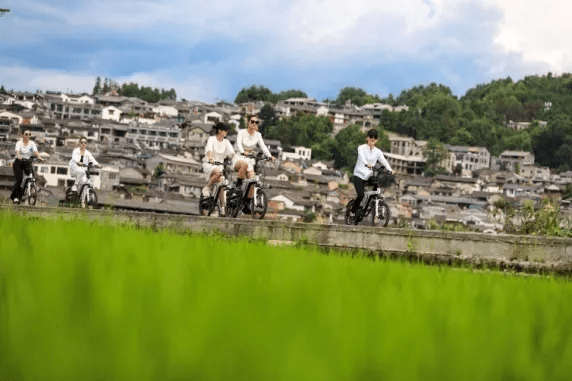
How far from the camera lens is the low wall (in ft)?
25.4

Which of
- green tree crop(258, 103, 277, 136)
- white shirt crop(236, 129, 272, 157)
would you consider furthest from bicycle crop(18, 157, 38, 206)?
green tree crop(258, 103, 277, 136)

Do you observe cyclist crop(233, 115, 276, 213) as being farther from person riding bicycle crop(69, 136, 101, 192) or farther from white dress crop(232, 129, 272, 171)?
person riding bicycle crop(69, 136, 101, 192)

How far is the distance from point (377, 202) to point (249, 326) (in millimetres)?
9841

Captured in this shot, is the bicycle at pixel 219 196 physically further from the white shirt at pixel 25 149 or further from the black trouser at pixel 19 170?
the black trouser at pixel 19 170

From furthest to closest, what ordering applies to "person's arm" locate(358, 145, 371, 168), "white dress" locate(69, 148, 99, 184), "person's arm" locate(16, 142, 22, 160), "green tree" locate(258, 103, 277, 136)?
"green tree" locate(258, 103, 277, 136) → "white dress" locate(69, 148, 99, 184) → "person's arm" locate(16, 142, 22, 160) → "person's arm" locate(358, 145, 371, 168)

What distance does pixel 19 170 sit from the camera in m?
A: 14.4

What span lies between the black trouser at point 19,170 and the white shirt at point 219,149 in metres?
4.50

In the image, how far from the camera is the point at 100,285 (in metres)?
1.96

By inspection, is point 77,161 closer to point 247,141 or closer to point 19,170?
point 19,170

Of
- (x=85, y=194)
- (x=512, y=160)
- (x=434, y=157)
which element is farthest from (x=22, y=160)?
(x=512, y=160)

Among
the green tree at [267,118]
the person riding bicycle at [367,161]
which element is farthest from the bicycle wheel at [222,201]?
the green tree at [267,118]

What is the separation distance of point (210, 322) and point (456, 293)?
4.27 feet

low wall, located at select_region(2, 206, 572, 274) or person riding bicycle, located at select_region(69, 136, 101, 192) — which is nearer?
low wall, located at select_region(2, 206, 572, 274)

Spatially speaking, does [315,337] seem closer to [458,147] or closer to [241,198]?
[241,198]
